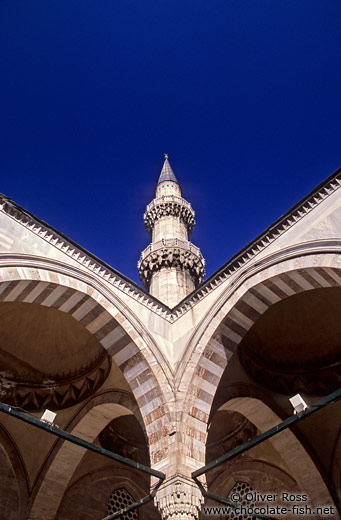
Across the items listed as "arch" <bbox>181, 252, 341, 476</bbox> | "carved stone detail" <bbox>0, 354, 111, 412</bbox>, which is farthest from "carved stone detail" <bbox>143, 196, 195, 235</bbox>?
"arch" <bbox>181, 252, 341, 476</bbox>

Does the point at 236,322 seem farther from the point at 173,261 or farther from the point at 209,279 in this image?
the point at 173,261

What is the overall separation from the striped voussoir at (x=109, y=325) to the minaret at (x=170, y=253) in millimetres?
6825

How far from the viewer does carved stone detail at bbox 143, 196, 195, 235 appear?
17.7 metres

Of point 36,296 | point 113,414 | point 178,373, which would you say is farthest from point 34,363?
point 178,373

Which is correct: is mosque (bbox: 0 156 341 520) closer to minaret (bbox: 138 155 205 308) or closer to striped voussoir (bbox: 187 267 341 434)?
striped voussoir (bbox: 187 267 341 434)

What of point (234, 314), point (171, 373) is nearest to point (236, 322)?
point (234, 314)

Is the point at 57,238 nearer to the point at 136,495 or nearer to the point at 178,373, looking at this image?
the point at 178,373

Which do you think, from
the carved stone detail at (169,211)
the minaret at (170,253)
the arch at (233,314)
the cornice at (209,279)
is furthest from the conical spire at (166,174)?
the arch at (233,314)

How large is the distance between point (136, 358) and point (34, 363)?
3.51m

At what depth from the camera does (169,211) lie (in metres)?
17.6

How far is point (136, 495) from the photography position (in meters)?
9.89

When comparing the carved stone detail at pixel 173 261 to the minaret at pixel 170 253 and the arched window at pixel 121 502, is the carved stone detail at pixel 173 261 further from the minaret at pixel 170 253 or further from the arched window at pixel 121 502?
the arched window at pixel 121 502

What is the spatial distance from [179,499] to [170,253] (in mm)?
10367

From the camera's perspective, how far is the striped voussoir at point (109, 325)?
656 centimetres
